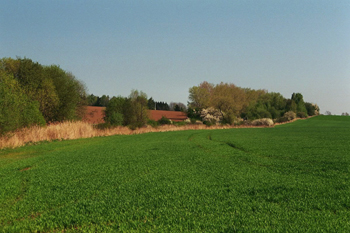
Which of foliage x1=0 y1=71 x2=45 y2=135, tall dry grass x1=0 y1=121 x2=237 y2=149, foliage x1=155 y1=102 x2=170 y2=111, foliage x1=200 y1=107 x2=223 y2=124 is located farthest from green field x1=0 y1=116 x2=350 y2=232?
foliage x1=155 y1=102 x2=170 y2=111

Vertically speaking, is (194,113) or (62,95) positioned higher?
(62,95)

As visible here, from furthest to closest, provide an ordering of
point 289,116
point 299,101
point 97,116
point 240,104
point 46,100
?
point 299,101, point 289,116, point 240,104, point 97,116, point 46,100

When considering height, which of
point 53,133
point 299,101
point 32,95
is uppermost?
point 299,101

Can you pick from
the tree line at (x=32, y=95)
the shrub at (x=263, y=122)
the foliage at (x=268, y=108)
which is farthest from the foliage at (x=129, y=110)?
the foliage at (x=268, y=108)

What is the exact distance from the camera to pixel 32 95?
2372 cm

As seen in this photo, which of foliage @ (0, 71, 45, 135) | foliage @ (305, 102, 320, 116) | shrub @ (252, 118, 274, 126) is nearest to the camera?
foliage @ (0, 71, 45, 135)

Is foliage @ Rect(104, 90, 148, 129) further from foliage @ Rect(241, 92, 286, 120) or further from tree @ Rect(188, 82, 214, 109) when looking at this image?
tree @ Rect(188, 82, 214, 109)

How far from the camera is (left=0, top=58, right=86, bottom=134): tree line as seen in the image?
51.2 feet

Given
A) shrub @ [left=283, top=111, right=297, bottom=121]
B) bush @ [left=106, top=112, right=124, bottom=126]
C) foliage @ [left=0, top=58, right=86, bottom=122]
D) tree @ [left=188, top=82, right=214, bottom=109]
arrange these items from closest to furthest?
foliage @ [left=0, top=58, right=86, bottom=122] → bush @ [left=106, top=112, right=124, bottom=126] → shrub @ [left=283, top=111, right=297, bottom=121] → tree @ [left=188, top=82, right=214, bottom=109]

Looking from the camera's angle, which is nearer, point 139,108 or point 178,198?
point 178,198

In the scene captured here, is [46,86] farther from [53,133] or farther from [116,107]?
[116,107]

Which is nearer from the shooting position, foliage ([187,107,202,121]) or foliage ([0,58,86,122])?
foliage ([0,58,86,122])

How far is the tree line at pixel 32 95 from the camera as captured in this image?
15.6 metres

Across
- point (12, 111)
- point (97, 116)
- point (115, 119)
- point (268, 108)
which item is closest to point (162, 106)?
point (268, 108)
